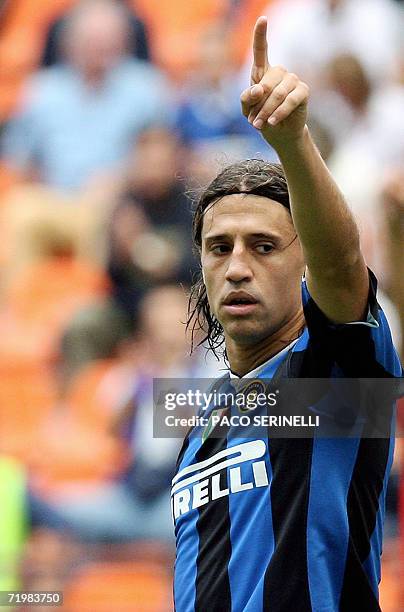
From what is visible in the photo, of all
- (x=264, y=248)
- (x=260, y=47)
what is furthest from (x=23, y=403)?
(x=260, y=47)

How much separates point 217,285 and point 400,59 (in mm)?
4540

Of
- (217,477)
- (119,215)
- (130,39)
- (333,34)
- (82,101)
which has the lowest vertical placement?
(217,477)

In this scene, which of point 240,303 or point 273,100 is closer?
point 273,100

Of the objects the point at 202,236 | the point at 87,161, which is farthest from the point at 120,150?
the point at 202,236

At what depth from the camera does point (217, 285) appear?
235 centimetres

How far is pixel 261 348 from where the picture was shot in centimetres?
236

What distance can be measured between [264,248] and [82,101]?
4.98 m

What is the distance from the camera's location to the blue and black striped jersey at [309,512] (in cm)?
196

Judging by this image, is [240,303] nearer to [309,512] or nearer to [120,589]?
[309,512]

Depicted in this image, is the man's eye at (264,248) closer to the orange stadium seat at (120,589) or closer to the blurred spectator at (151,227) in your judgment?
the orange stadium seat at (120,589)

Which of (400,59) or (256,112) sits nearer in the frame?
(256,112)

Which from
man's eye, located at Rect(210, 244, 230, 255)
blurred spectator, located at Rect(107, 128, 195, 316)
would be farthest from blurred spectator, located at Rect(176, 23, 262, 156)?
man's eye, located at Rect(210, 244, 230, 255)

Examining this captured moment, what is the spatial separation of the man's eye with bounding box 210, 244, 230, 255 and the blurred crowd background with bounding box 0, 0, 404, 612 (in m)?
2.81

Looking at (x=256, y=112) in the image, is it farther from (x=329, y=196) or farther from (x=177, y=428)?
(x=177, y=428)
